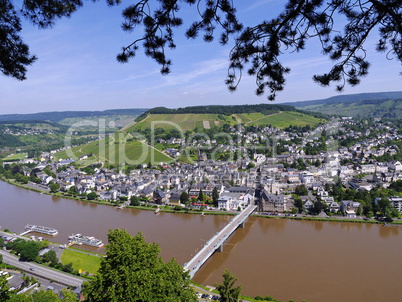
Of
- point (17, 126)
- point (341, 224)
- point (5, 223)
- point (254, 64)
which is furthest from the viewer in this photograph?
point (17, 126)

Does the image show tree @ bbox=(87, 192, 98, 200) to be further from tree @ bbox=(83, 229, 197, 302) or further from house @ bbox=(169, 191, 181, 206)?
tree @ bbox=(83, 229, 197, 302)

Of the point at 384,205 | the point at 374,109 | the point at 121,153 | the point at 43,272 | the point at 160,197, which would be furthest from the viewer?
the point at 374,109

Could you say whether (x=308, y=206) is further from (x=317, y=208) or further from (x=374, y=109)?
(x=374, y=109)

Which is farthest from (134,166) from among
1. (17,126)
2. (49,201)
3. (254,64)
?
(17,126)

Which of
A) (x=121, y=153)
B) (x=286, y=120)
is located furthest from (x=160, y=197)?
(x=286, y=120)

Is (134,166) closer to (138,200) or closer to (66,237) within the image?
(138,200)

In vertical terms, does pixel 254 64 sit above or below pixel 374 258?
above

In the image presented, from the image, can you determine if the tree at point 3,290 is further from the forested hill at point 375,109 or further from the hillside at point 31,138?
the forested hill at point 375,109
